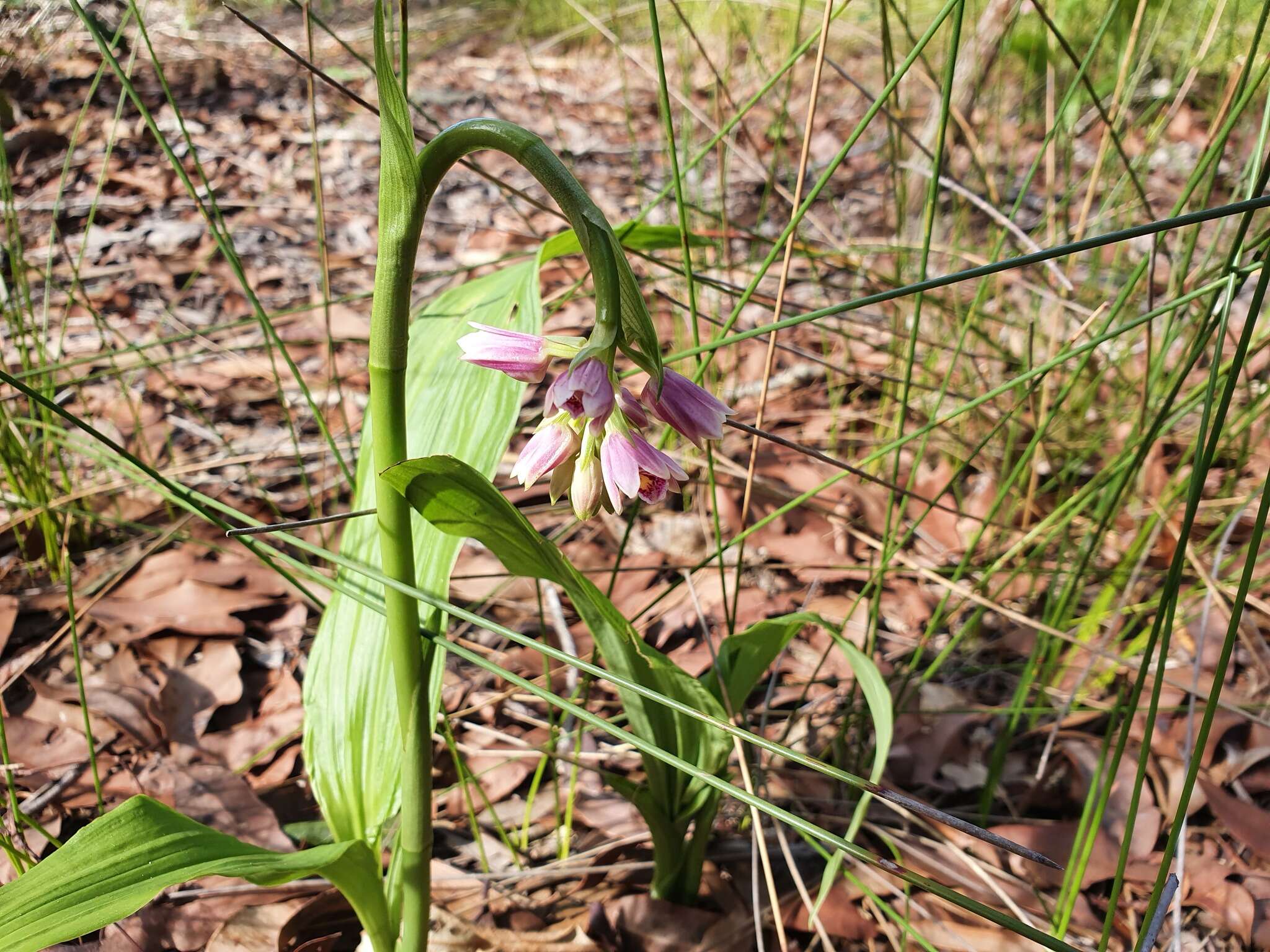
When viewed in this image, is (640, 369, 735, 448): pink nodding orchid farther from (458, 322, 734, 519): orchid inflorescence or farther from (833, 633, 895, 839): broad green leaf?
(833, 633, 895, 839): broad green leaf

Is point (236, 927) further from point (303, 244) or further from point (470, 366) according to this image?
point (303, 244)

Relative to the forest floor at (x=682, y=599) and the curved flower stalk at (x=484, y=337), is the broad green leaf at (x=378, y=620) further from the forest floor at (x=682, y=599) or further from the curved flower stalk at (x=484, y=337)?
the curved flower stalk at (x=484, y=337)

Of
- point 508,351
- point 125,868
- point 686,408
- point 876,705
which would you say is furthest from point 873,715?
point 125,868

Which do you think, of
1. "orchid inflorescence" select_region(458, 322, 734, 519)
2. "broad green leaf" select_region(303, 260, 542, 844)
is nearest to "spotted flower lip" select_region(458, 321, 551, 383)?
"orchid inflorescence" select_region(458, 322, 734, 519)

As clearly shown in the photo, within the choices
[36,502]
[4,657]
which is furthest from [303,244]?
[4,657]

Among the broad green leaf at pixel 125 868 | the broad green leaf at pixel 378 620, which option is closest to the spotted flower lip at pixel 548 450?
the broad green leaf at pixel 378 620

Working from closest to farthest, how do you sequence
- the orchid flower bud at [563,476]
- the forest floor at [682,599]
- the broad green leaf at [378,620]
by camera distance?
the orchid flower bud at [563,476] < the broad green leaf at [378,620] < the forest floor at [682,599]

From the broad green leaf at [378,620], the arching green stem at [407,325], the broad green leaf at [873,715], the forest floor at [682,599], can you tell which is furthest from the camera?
the forest floor at [682,599]
